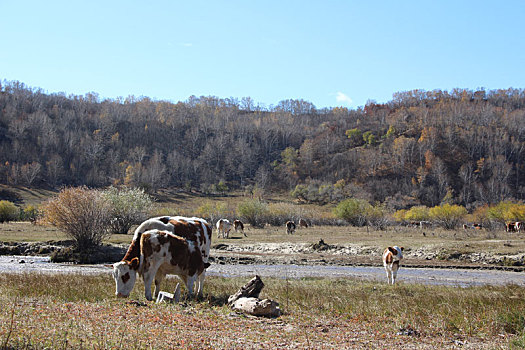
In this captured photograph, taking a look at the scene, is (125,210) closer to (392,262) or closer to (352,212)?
(352,212)

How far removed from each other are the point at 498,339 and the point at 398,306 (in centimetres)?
335

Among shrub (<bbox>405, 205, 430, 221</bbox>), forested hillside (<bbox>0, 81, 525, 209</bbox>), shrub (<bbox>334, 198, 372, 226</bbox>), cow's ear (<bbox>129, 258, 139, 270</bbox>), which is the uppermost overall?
forested hillside (<bbox>0, 81, 525, 209</bbox>)

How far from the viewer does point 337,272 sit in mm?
27094

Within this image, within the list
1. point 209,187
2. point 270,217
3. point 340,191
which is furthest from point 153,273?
point 209,187

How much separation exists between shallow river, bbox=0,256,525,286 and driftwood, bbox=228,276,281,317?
10.4 metres

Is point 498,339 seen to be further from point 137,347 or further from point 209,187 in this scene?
point 209,187

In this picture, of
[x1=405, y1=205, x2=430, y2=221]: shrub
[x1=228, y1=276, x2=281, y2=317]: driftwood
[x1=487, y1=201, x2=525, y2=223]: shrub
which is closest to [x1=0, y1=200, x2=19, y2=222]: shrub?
[x1=228, y1=276, x2=281, y2=317]: driftwood

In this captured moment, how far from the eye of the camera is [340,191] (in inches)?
5192

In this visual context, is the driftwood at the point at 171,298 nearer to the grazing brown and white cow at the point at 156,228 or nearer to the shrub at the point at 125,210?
the grazing brown and white cow at the point at 156,228

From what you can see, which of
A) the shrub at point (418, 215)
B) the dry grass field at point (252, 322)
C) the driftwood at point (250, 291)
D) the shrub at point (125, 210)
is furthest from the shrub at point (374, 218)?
the driftwood at point (250, 291)

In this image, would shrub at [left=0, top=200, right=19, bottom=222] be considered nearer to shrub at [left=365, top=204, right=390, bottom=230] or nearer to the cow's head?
shrub at [left=365, top=204, right=390, bottom=230]

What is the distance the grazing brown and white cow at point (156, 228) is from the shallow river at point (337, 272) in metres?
7.81

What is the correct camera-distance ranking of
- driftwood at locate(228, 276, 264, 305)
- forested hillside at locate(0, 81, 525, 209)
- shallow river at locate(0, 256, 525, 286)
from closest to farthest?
driftwood at locate(228, 276, 264, 305), shallow river at locate(0, 256, 525, 286), forested hillside at locate(0, 81, 525, 209)

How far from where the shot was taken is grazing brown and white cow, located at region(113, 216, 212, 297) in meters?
12.5
